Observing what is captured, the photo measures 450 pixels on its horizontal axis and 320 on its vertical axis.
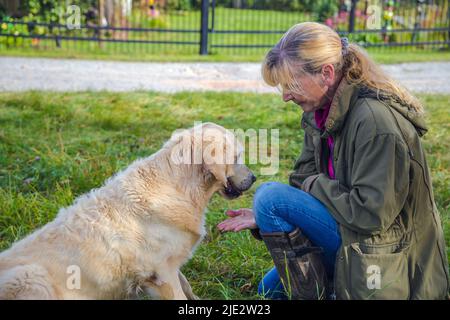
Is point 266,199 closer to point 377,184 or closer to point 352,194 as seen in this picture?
point 352,194

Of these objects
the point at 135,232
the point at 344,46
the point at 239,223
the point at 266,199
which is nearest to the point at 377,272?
the point at 266,199

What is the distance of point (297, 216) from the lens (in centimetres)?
324

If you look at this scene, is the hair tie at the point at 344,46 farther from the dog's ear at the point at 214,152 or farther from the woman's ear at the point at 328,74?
the dog's ear at the point at 214,152

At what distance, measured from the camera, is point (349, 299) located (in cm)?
308

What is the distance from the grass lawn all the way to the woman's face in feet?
4.20

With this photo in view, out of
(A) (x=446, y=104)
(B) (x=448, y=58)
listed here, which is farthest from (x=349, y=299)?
(B) (x=448, y=58)

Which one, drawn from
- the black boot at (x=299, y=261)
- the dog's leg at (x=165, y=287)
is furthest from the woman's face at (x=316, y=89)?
the dog's leg at (x=165, y=287)

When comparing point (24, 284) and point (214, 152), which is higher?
point (214, 152)

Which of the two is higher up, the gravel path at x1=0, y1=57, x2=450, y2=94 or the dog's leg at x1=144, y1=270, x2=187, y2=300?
the gravel path at x1=0, y1=57, x2=450, y2=94

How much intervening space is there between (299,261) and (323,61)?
110cm

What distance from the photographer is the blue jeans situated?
10.5ft

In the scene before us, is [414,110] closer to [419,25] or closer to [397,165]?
[397,165]

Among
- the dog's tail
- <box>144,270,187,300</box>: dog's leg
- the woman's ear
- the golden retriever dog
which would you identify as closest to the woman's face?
the woman's ear

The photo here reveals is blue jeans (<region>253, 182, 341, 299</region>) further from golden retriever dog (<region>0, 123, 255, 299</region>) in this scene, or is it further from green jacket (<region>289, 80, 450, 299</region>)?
golden retriever dog (<region>0, 123, 255, 299</region>)
